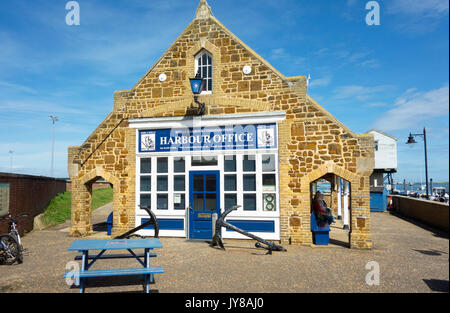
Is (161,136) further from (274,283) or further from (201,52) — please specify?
(274,283)

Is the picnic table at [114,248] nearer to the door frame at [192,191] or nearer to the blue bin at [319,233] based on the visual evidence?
the door frame at [192,191]

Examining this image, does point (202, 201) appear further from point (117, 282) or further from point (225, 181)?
point (117, 282)

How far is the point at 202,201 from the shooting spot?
10477 mm

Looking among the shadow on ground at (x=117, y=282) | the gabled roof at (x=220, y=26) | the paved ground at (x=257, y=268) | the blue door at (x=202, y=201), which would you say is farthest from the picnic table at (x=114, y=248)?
A: the gabled roof at (x=220, y=26)

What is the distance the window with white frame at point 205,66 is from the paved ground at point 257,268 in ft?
17.9

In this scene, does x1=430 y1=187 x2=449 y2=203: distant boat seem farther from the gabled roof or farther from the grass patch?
the grass patch

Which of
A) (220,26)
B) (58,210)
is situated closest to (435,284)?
(220,26)

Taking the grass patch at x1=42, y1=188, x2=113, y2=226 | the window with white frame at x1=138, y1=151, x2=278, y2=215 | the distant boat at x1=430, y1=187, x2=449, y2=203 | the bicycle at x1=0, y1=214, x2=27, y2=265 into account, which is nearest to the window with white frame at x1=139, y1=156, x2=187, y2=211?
the window with white frame at x1=138, y1=151, x2=278, y2=215

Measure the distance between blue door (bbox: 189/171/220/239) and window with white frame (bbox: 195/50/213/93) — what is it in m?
3.09

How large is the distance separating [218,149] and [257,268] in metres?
4.52

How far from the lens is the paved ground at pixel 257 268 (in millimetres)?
5883

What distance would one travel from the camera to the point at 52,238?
11023mm

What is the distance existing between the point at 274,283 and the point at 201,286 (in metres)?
1.44

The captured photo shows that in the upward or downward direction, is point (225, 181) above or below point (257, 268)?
above
